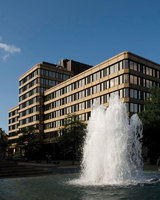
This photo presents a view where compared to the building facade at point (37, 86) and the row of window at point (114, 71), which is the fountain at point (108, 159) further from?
the building facade at point (37, 86)

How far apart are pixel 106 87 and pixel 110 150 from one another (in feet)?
139

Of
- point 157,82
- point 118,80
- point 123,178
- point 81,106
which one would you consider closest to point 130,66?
point 118,80

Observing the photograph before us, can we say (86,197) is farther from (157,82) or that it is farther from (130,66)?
(157,82)

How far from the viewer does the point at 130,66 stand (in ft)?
190

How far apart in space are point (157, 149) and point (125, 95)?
1517 centimetres

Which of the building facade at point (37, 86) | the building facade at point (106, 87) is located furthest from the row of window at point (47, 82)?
the building facade at point (106, 87)

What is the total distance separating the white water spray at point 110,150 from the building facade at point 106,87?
3473 cm

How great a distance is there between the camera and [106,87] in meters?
62.1

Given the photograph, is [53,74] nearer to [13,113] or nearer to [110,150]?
→ [13,113]

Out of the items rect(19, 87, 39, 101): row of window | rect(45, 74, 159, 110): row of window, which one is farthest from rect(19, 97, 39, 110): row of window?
rect(45, 74, 159, 110): row of window

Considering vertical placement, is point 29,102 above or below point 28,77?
below

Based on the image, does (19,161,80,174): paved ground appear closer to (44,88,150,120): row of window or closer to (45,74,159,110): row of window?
(44,88,150,120): row of window

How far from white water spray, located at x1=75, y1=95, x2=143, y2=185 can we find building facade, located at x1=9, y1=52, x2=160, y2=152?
34.7 m

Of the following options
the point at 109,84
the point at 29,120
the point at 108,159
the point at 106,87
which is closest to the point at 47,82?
the point at 29,120
